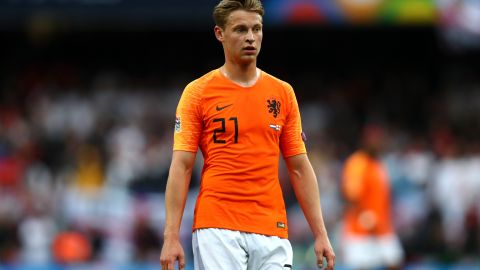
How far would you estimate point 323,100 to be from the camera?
18.6 meters

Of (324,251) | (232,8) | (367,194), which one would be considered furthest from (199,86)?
(367,194)

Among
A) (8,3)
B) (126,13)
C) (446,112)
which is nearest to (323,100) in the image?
(446,112)

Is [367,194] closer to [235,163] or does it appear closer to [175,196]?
[235,163]

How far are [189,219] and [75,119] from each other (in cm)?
341

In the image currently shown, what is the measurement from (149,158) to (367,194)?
4.97m

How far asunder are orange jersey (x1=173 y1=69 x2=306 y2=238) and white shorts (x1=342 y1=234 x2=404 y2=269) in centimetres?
646

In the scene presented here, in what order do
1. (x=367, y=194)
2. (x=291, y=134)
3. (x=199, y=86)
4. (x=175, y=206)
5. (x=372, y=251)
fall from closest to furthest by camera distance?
(x=175, y=206)
(x=199, y=86)
(x=291, y=134)
(x=367, y=194)
(x=372, y=251)

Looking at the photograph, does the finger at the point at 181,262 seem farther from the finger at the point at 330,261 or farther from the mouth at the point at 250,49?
the mouth at the point at 250,49

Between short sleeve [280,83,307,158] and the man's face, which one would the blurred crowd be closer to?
short sleeve [280,83,307,158]

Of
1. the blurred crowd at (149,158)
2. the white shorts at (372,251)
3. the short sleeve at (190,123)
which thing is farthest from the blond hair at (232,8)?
the blurred crowd at (149,158)

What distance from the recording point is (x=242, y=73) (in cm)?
624

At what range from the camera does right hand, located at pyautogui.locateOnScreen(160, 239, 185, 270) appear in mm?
5953

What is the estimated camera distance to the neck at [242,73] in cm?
623

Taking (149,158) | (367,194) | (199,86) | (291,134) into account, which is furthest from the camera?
(149,158)
